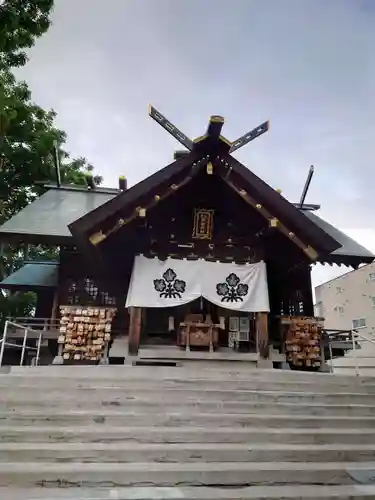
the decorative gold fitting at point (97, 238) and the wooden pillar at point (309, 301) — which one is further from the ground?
the decorative gold fitting at point (97, 238)

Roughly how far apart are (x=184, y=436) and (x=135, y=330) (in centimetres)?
378

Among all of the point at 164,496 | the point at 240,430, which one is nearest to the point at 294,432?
the point at 240,430

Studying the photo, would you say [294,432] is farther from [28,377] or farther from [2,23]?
[2,23]

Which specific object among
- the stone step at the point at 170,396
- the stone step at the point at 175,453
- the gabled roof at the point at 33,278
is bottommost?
the stone step at the point at 175,453

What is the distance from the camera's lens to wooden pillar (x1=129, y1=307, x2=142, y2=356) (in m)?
7.91

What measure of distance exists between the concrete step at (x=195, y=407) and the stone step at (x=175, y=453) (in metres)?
0.66

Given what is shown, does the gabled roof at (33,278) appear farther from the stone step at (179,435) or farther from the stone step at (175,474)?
the stone step at (175,474)

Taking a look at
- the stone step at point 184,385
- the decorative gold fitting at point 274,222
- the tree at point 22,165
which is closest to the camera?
the stone step at point 184,385

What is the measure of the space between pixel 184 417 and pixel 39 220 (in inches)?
277

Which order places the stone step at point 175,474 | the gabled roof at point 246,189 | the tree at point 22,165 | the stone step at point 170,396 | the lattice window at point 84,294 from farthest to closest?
1. the tree at point 22,165
2. the lattice window at point 84,294
3. the gabled roof at point 246,189
4. the stone step at point 170,396
5. the stone step at point 175,474

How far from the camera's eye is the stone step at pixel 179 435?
14.0 ft

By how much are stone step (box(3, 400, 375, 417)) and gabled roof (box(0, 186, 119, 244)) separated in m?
4.76

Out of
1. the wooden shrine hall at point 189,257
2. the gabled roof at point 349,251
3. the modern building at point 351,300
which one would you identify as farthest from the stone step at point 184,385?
the modern building at point 351,300

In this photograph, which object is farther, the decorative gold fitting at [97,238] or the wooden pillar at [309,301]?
the wooden pillar at [309,301]
